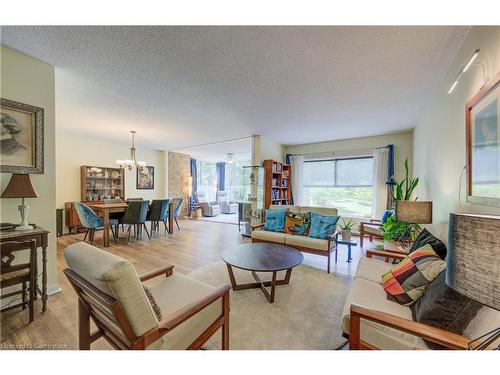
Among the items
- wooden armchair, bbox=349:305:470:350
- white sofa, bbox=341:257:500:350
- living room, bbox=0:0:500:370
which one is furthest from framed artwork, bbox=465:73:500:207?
wooden armchair, bbox=349:305:470:350

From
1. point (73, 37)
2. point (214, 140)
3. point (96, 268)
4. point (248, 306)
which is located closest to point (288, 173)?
point (214, 140)

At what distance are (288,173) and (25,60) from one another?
5075 millimetres

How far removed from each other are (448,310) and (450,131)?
1866 millimetres

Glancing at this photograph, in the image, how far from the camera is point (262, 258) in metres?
2.32

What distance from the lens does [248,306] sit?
205 cm

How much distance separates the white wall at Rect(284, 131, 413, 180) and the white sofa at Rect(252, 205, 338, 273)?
99.8 inches

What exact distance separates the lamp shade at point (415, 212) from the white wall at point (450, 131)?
0.14 meters

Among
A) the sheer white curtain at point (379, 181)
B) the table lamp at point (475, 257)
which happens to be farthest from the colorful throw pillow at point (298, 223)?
the table lamp at point (475, 257)

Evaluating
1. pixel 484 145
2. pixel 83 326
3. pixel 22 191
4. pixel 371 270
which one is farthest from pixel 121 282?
pixel 484 145

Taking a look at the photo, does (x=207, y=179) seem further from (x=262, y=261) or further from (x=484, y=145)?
(x=484, y=145)

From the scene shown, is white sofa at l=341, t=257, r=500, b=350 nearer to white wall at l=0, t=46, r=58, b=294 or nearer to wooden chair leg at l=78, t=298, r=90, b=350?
wooden chair leg at l=78, t=298, r=90, b=350

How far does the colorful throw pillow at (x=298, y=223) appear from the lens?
11.0 feet

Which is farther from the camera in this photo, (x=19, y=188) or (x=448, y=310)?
(x=19, y=188)
